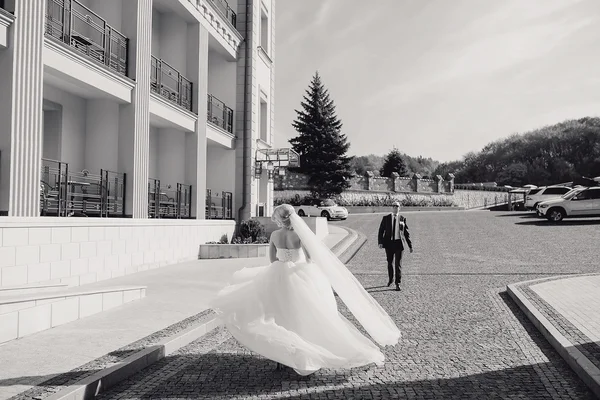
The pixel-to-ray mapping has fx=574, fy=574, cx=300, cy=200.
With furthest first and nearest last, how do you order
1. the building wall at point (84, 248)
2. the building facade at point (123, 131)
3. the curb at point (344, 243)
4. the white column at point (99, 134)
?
1. the curb at point (344, 243)
2. the white column at point (99, 134)
3. the building facade at point (123, 131)
4. the building wall at point (84, 248)

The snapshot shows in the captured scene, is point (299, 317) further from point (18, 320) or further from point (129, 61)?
point (129, 61)

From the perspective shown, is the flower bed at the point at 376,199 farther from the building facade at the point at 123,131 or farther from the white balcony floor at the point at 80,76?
the white balcony floor at the point at 80,76

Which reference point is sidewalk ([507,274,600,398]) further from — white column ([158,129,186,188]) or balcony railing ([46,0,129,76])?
white column ([158,129,186,188])

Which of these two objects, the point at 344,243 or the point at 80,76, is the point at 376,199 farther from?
the point at 80,76

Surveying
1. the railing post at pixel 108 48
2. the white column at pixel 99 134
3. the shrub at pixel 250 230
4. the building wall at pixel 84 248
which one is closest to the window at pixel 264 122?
the shrub at pixel 250 230

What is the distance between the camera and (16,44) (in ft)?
32.1

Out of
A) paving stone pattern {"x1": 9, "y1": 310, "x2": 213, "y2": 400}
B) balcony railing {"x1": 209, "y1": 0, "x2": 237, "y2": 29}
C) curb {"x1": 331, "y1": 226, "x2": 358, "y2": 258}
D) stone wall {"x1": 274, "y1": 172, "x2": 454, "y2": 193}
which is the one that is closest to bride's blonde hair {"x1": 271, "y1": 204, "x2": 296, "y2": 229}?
paving stone pattern {"x1": 9, "y1": 310, "x2": 213, "y2": 400}

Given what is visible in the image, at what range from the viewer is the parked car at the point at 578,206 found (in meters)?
29.7

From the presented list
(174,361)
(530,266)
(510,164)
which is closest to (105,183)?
(174,361)

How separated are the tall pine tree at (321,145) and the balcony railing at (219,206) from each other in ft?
90.6

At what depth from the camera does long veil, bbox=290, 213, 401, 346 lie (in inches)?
231

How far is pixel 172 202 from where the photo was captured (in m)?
18.3

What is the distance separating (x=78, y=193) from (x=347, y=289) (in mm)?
8765

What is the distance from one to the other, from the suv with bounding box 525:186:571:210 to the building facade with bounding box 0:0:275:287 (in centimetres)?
2215
